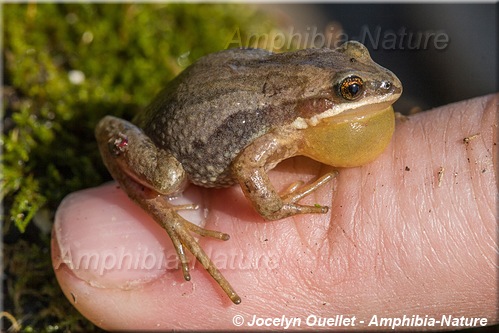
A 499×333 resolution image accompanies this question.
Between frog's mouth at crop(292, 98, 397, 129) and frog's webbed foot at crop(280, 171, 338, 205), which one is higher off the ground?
frog's mouth at crop(292, 98, 397, 129)

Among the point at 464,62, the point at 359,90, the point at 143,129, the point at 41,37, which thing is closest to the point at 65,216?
the point at 143,129

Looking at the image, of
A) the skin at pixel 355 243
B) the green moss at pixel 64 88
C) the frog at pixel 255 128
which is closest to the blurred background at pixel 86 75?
the green moss at pixel 64 88

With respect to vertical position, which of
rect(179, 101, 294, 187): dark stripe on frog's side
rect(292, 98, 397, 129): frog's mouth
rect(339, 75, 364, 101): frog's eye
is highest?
rect(339, 75, 364, 101): frog's eye

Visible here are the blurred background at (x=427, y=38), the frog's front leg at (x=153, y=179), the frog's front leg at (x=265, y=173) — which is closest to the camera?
the frog's front leg at (x=265, y=173)

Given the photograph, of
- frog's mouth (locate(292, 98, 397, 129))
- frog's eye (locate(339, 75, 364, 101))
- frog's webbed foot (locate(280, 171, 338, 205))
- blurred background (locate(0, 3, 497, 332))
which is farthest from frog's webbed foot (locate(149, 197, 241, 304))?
frog's eye (locate(339, 75, 364, 101))

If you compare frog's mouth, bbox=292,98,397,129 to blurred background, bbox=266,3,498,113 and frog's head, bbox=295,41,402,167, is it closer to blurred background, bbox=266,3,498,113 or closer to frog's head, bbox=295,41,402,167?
frog's head, bbox=295,41,402,167

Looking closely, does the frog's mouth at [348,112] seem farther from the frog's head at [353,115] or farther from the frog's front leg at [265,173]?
the frog's front leg at [265,173]
